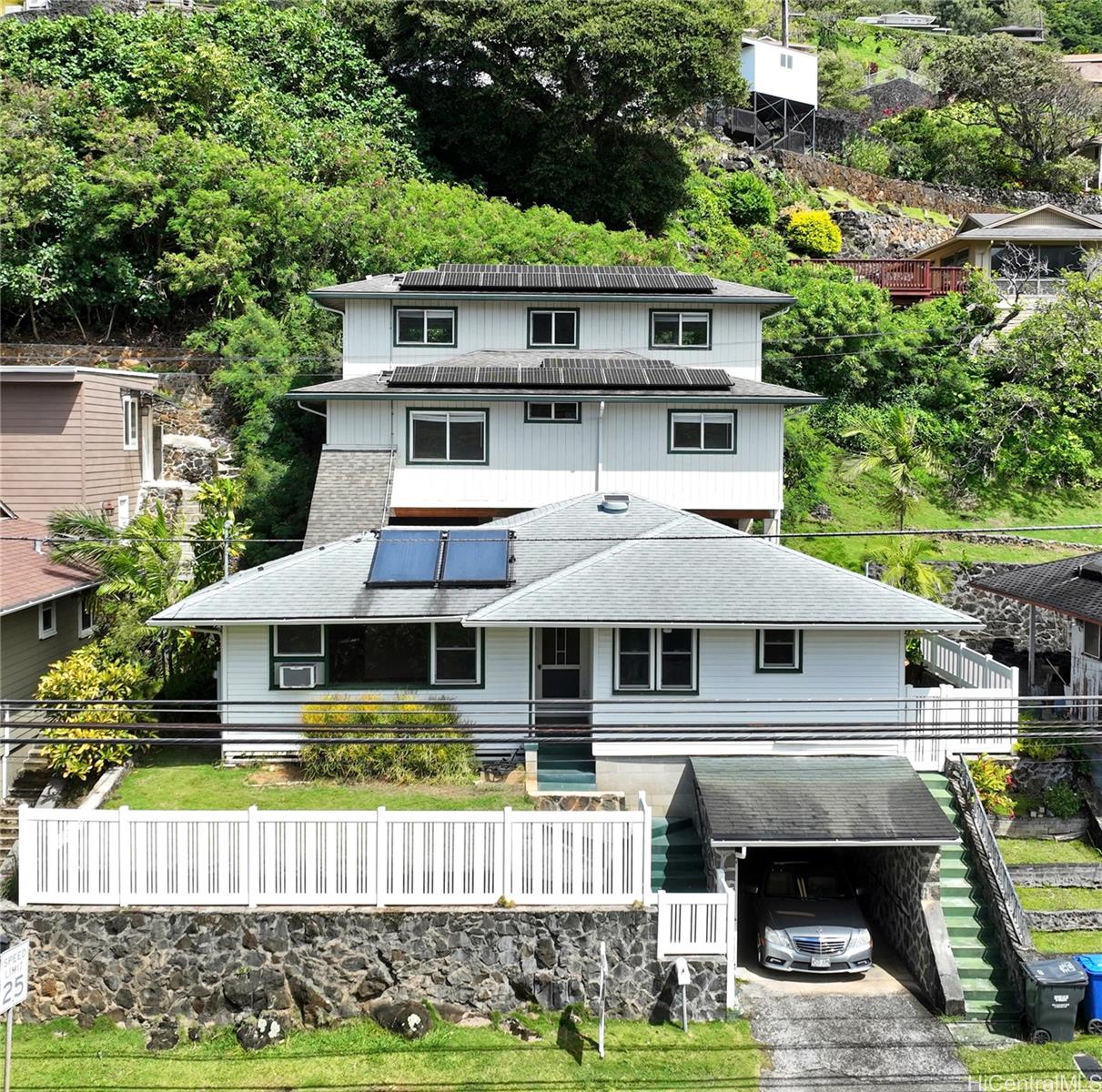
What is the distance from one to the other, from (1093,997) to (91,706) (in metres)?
15.6

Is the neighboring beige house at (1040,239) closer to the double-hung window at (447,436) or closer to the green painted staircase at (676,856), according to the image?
the double-hung window at (447,436)

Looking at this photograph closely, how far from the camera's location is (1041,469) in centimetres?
3189

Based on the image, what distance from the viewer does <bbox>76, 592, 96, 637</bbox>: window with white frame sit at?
22625 mm

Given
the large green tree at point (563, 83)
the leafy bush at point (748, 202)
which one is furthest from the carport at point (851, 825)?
the leafy bush at point (748, 202)

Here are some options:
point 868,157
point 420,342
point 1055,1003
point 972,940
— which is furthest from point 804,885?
point 868,157

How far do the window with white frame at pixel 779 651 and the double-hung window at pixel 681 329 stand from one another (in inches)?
453

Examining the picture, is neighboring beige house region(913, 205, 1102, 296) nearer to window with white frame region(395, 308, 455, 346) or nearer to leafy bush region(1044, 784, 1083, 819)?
window with white frame region(395, 308, 455, 346)

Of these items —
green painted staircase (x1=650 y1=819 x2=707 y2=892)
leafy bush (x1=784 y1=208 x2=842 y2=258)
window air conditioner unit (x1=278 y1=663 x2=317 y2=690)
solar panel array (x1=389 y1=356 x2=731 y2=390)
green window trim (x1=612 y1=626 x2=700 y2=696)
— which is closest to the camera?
green painted staircase (x1=650 y1=819 x2=707 y2=892)

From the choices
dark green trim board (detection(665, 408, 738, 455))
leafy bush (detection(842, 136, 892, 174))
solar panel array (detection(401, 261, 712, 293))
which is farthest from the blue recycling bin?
leafy bush (detection(842, 136, 892, 174))

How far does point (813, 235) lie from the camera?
1772 inches

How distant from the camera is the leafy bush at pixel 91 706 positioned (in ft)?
57.7

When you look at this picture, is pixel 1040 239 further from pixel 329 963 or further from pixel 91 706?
pixel 329 963

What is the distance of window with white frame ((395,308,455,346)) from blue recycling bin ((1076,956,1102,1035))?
64.7 feet

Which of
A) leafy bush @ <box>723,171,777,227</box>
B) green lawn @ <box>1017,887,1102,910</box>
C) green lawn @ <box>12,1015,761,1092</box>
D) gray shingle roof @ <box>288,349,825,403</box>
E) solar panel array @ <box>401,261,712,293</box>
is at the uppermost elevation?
leafy bush @ <box>723,171,777,227</box>
